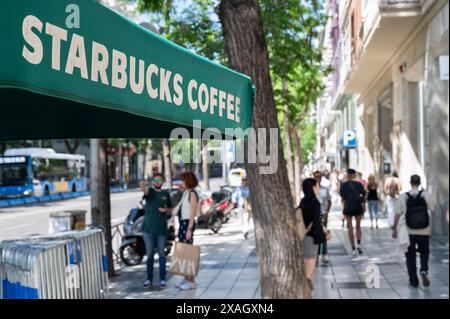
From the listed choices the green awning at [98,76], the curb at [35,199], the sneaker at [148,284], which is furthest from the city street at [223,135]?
the curb at [35,199]

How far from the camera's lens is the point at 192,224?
34.4 ft

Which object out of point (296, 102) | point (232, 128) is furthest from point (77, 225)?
point (296, 102)

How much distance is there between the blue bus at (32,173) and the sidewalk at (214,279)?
29.0 m

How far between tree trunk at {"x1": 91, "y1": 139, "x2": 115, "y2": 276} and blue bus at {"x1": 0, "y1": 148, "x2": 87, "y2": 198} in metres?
32.6

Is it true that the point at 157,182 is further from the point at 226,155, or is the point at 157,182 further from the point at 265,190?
the point at 265,190

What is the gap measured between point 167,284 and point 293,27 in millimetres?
12197

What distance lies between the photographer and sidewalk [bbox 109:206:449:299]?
9.55 meters

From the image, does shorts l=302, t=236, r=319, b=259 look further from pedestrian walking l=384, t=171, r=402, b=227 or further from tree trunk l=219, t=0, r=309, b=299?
pedestrian walking l=384, t=171, r=402, b=227

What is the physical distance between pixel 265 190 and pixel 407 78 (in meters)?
13.2

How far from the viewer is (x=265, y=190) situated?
6777mm

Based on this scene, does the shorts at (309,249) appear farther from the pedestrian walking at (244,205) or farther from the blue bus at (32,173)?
the blue bus at (32,173)

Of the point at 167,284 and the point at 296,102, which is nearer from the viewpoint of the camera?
the point at 167,284

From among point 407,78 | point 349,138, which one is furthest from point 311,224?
point 349,138
